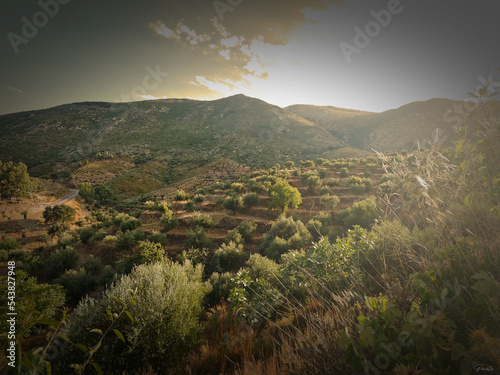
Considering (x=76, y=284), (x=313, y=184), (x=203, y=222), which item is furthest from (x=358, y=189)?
(x=76, y=284)

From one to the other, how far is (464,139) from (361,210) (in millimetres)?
Result: 9063

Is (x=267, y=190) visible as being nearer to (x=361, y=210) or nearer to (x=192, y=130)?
(x=361, y=210)

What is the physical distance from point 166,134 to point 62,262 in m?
73.6

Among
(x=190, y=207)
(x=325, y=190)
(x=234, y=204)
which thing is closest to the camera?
(x=234, y=204)

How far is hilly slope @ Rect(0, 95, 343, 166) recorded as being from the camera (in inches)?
2253

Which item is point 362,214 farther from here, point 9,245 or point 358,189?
point 9,245

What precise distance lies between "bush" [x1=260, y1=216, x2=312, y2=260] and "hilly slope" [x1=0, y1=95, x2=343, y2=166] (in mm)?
34545

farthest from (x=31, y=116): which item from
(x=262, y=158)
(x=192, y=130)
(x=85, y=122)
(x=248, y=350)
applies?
(x=248, y=350)

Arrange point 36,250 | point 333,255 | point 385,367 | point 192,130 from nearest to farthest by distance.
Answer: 1. point 385,367
2. point 333,255
3. point 36,250
4. point 192,130

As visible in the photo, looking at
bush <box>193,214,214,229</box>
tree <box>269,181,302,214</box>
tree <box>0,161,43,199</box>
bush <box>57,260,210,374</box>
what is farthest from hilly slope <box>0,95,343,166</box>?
bush <box>57,260,210,374</box>

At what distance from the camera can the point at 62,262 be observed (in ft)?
35.9

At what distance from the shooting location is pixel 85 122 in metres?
81.9

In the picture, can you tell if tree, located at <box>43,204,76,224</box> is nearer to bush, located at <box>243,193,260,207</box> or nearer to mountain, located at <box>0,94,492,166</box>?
bush, located at <box>243,193,260,207</box>

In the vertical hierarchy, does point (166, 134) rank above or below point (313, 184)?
above
